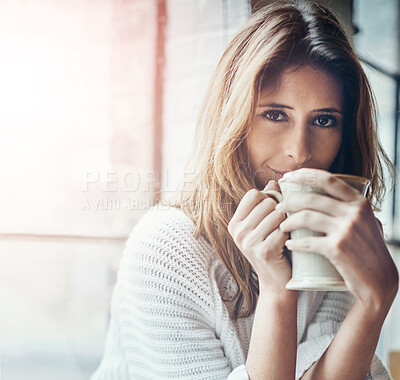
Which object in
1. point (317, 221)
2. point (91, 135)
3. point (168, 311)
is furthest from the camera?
point (91, 135)

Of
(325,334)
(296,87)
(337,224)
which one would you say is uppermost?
(296,87)

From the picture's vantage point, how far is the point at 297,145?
0.65m

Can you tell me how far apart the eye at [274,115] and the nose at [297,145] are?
1.0 inches

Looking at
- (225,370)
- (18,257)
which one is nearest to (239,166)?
(225,370)

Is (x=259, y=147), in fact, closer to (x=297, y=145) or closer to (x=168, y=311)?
(x=297, y=145)

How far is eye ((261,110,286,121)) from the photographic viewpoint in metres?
0.65

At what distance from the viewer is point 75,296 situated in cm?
78

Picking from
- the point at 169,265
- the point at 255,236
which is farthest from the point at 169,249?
the point at 255,236

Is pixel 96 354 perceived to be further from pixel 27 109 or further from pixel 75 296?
pixel 27 109

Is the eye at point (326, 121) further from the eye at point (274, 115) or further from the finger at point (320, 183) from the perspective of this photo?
the finger at point (320, 183)

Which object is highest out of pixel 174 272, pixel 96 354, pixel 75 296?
pixel 174 272

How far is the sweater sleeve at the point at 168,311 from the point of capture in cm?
62

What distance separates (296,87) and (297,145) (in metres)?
0.08

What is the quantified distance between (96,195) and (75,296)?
183 mm
